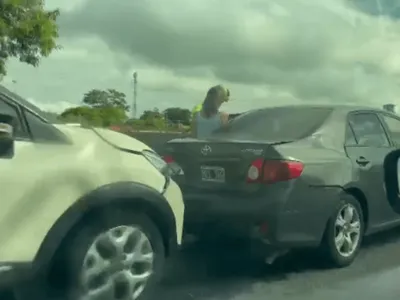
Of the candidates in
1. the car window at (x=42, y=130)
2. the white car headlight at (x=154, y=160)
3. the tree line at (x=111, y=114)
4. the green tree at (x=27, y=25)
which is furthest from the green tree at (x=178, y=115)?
the green tree at (x=27, y=25)

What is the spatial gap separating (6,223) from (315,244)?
2.84 meters

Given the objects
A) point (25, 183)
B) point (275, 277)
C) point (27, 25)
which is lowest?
point (275, 277)

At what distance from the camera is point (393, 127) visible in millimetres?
7434

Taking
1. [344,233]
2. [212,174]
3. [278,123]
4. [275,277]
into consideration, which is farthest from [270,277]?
[278,123]

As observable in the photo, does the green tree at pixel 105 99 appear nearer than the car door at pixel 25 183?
No

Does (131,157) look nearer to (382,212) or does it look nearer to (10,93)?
(10,93)

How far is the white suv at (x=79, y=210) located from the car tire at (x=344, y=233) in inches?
72.6

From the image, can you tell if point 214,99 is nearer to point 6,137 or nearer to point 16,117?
point 16,117

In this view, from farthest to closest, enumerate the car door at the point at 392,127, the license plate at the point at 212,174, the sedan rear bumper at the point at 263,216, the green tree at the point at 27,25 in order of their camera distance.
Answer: the green tree at the point at 27,25
the car door at the point at 392,127
the license plate at the point at 212,174
the sedan rear bumper at the point at 263,216

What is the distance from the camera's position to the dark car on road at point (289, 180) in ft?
18.8

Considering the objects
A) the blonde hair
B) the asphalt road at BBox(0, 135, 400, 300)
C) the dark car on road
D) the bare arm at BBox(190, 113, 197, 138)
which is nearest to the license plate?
the dark car on road

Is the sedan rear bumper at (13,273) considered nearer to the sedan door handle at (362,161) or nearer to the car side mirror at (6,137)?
the car side mirror at (6,137)

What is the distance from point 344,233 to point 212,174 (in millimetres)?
1283

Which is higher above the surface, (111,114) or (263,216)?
(111,114)
